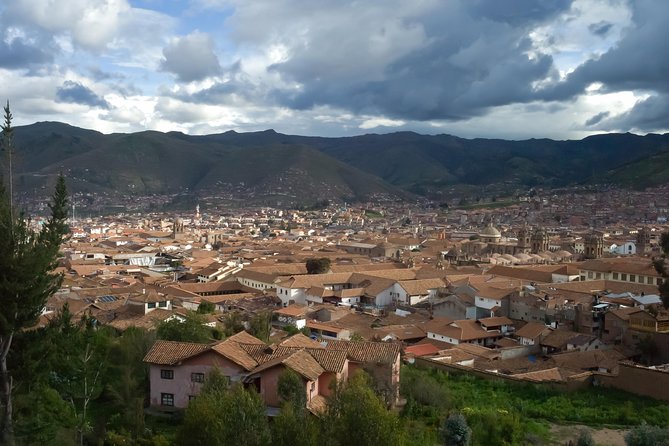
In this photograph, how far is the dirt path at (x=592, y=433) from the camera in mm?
14773

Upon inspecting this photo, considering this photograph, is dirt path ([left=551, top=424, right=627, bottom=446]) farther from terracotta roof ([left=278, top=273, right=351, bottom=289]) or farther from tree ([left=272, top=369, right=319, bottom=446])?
terracotta roof ([left=278, top=273, right=351, bottom=289])

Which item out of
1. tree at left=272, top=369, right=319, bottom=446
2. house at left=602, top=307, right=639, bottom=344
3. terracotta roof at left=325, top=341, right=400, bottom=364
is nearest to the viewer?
tree at left=272, top=369, right=319, bottom=446

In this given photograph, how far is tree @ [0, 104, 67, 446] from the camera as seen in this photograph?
962 centimetres

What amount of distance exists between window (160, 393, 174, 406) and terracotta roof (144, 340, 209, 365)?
83 centimetres

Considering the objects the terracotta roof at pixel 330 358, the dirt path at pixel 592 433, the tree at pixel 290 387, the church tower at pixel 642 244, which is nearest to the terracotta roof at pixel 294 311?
the terracotta roof at pixel 330 358

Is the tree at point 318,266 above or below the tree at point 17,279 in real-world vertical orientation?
below

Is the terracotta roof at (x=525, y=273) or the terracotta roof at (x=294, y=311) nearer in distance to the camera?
the terracotta roof at (x=294, y=311)

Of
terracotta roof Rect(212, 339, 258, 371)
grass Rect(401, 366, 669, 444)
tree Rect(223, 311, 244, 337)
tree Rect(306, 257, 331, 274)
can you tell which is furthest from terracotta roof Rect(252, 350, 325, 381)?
tree Rect(306, 257, 331, 274)

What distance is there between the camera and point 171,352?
15.9 metres

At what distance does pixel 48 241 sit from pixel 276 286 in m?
30.5

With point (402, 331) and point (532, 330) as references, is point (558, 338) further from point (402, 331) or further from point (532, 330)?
point (402, 331)

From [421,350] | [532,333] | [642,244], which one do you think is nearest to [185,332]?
[421,350]

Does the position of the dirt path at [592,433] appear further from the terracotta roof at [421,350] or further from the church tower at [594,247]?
the church tower at [594,247]

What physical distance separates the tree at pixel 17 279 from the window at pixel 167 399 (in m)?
5.46
